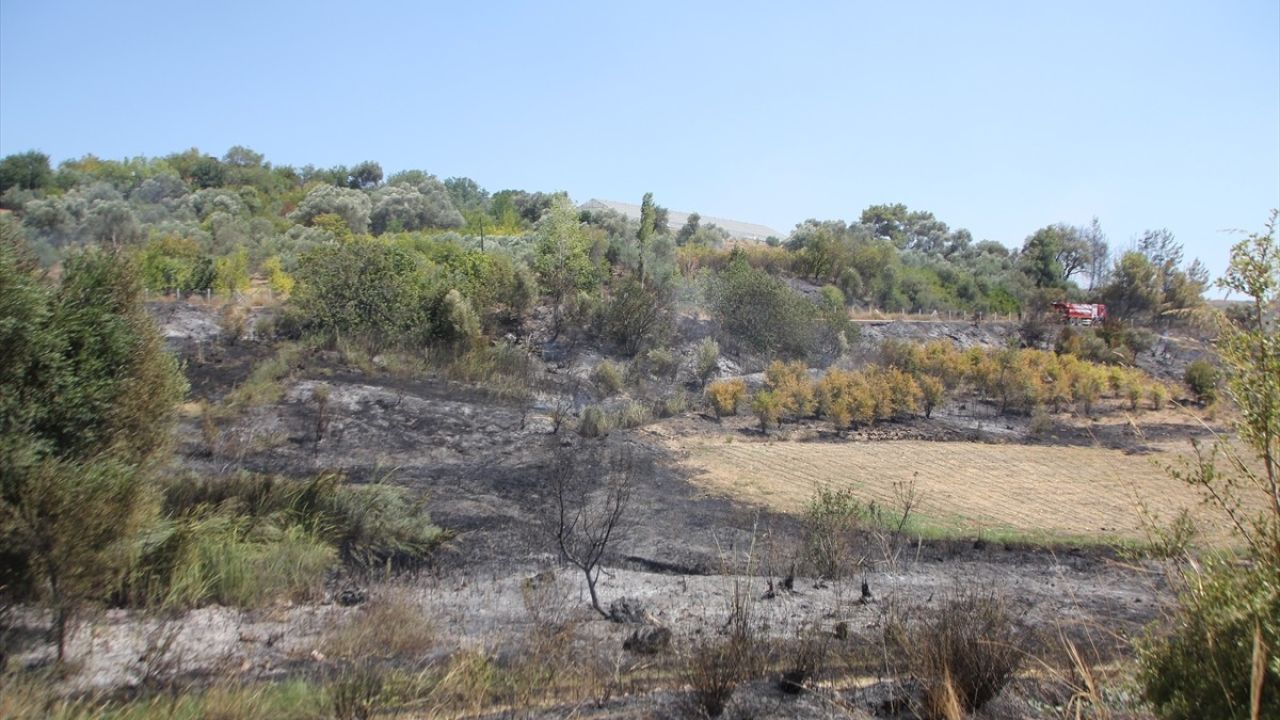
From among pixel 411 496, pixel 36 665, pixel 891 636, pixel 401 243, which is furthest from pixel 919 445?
pixel 401 243

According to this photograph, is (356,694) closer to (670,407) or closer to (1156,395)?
(670,407)

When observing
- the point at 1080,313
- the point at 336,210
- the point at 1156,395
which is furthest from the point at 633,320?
the point at 336,210

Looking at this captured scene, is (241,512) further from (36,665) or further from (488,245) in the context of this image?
(488,245)

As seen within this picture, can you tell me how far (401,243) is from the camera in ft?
118

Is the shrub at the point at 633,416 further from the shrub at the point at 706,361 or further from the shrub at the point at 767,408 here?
the shrub at the point at 706,361

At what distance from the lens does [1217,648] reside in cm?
372

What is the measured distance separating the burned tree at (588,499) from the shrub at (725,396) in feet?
20.0

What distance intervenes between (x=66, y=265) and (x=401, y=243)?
26.8 meters

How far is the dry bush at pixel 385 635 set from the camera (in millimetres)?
7258

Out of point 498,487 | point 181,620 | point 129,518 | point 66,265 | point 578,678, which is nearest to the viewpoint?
point 578,678

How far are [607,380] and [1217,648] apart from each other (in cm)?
2155

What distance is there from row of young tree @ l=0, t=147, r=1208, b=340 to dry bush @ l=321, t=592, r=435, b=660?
17071 millimetres

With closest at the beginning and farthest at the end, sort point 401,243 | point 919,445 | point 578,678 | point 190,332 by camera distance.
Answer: point 578,678 < point 919,445 < point 190,332 < point 401,243

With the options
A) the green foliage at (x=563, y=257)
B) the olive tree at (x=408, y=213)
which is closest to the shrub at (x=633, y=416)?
the green foliage at (x=563, y=257)
